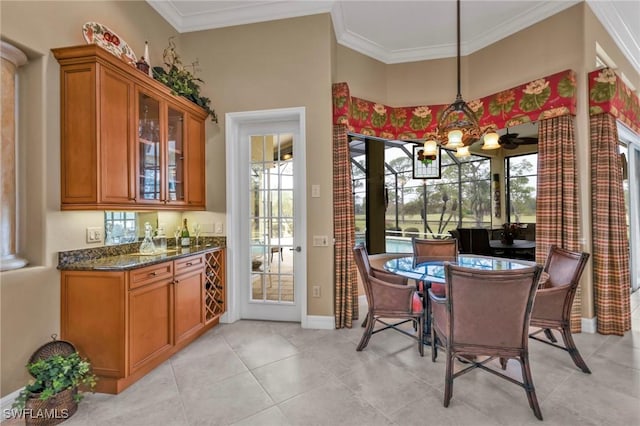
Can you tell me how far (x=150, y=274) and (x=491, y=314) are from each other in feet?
8.26

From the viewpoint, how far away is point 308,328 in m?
3.22

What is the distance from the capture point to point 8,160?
6.44 ft

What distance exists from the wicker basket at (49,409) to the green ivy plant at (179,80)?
256 cm

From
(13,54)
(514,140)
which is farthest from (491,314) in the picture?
(13,54)

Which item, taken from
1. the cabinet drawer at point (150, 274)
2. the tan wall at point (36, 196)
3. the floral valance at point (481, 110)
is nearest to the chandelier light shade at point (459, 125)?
the floral valance at point (481, 110)

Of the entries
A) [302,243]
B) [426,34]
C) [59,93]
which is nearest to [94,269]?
[59,93]

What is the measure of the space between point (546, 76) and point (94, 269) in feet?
15.6

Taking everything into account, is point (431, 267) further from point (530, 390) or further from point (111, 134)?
point (111, 134)

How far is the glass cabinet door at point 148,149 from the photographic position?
8.17ft

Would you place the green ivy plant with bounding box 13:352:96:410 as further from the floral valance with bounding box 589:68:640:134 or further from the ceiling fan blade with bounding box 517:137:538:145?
the floral valance with bounding box 589:68:640:134

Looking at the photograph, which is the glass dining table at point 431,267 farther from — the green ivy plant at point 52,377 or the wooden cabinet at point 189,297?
the green ivy plant at point 52,377

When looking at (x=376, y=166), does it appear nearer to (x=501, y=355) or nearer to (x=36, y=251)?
(x=501, y=355)

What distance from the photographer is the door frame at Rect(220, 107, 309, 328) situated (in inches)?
128

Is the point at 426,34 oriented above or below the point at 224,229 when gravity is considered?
above
